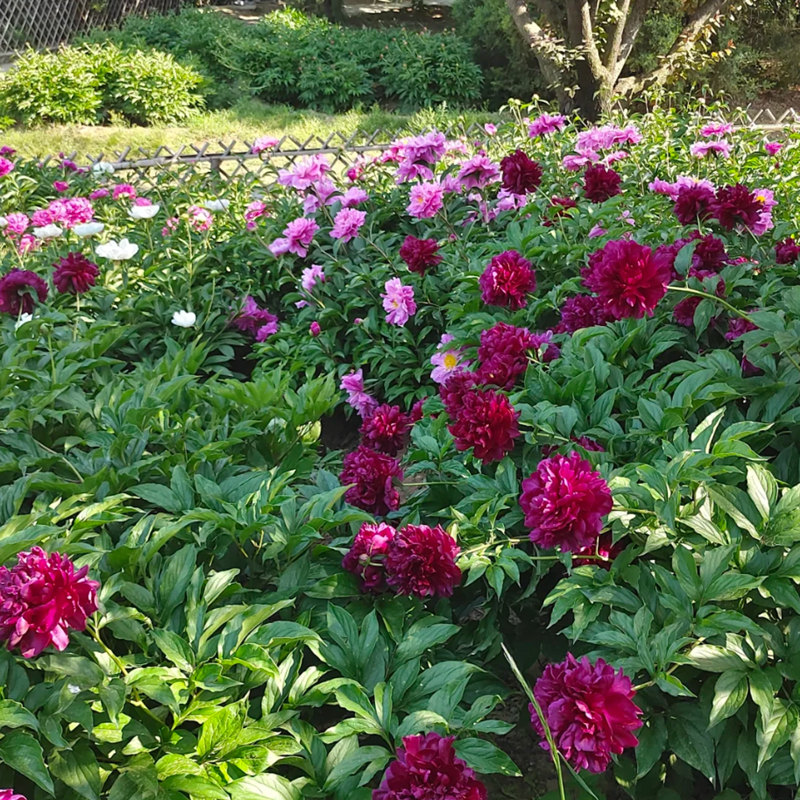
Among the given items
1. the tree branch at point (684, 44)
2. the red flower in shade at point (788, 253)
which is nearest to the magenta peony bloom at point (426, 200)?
the red flower in shade at point (788, 253)

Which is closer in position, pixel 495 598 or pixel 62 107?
pixel 495 598

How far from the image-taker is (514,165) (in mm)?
2488

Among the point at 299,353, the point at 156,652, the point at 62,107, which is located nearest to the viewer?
the point at 156,652

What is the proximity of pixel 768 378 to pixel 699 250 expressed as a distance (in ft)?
1.85

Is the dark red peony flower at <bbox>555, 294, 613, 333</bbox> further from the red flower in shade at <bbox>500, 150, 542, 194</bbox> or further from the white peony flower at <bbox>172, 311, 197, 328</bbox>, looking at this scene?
the white peony flower at <bbox>172, 311, 197, 328</bbox>

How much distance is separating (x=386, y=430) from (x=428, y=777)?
36.6 inches

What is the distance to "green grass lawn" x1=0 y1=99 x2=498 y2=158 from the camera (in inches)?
336

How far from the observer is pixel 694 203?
2.19 metres

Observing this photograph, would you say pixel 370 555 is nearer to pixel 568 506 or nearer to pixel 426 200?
pixel 568 506

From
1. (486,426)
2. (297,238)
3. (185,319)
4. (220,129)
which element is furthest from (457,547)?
(220,129)

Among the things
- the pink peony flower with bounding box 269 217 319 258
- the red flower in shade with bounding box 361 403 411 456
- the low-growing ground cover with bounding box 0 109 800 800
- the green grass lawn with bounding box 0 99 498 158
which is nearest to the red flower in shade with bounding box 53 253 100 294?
the low-growing ground cover with bounding box 0 109 800 800

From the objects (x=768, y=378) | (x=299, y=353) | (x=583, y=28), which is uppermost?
(x=583, y=28)

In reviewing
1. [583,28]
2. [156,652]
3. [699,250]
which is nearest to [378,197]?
[699,250]

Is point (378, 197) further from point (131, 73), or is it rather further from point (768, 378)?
point (131, 73)
